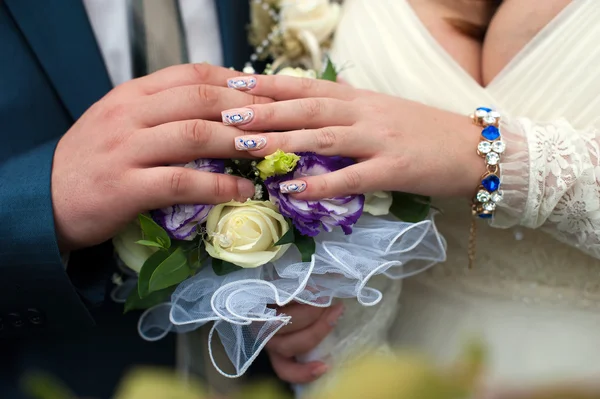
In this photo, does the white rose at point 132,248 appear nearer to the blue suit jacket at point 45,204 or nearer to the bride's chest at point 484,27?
the blue suit jacket at point 45,204

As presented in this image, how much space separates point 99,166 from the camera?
68 centimetres

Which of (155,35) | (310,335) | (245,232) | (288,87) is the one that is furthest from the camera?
(155,35)

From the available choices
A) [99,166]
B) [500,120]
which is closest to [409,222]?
[500,120]

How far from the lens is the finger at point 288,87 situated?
0.74 metres

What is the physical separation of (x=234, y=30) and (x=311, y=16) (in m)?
0.16

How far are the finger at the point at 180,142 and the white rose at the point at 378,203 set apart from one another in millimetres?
212

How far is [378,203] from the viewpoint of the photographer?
756mm

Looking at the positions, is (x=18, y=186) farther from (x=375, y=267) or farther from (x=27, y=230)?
(x=375, y=267)

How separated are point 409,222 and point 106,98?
0.48 metres

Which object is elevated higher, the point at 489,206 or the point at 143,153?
the point at 143,153

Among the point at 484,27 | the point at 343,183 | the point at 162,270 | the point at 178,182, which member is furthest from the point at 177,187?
the point at 484,27

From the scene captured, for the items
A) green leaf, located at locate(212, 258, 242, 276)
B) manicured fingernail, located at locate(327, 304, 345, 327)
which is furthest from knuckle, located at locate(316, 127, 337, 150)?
manicured fingernail, located at locate(327, 304, 345, 327)

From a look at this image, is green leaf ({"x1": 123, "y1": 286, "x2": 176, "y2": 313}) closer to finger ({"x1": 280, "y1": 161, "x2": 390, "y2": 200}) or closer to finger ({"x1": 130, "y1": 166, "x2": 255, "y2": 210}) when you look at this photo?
finger ({"x1": 130, "y1": 166, "x2": 255, "y2": 210})

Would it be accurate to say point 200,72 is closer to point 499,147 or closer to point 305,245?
point 305,245
